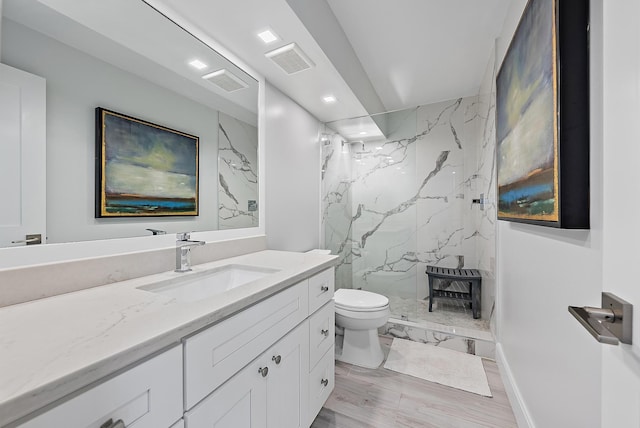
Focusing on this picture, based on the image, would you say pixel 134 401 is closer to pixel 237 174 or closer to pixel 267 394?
pixel 267 394

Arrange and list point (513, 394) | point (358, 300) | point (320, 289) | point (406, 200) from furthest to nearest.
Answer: point (406, 200) < point (358, 300) < point (513, 394) < point (320, 289)

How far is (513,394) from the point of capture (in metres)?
1.52

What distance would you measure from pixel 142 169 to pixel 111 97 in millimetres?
297

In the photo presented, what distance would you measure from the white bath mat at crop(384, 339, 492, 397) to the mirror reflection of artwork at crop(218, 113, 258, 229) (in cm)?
156

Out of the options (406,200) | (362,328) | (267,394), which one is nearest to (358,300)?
(362,328)

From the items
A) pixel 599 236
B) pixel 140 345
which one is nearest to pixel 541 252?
pixel 599 236

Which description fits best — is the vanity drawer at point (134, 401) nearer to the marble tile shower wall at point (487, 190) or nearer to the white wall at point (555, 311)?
the white wall at point (555, 311)

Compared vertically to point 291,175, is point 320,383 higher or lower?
lower

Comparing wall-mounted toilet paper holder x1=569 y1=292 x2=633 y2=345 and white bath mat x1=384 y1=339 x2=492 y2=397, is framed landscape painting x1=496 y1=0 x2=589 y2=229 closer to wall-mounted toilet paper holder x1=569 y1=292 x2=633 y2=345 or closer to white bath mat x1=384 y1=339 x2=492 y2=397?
wall-mounted toilet paper holder x1=569 y1=292 x2=633 y2=345

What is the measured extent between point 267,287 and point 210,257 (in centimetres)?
65

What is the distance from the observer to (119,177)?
108cm

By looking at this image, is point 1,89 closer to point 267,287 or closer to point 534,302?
point 267,287

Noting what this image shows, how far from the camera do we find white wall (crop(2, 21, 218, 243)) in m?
Result: 0.88

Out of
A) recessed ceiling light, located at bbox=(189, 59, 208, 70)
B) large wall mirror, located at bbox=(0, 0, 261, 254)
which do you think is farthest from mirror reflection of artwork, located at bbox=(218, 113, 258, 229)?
recessed ceiling light, located at bbox=(189, 59, 208, 70)
